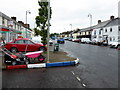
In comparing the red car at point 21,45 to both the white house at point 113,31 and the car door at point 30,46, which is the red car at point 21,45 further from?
the white house at point 113,31

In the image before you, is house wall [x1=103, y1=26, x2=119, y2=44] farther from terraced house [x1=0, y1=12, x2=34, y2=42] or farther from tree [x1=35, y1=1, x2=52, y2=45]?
tree [x1=35, y1=1, x2=52, y2=45]

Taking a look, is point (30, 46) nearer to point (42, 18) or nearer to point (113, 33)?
point (42, 18)

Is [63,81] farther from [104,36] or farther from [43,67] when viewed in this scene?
[104,36]

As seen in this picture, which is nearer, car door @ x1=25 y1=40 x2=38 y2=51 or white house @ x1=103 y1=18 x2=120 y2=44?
car door @ x1=25 y1=40 x2=38 y2=51

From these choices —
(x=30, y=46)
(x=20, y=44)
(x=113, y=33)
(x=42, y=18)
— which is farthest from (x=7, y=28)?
(x=113, y=33)

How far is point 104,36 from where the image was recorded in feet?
123

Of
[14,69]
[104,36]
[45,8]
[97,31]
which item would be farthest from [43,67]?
[97,31]

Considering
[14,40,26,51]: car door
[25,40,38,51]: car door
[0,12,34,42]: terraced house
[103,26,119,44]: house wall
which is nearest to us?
[14,40,26,51]: car door

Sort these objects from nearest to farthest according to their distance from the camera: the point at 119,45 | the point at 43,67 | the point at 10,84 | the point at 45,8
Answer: the point at 10,84
the point at 43,67
the point at 45,8
the point at 119,45

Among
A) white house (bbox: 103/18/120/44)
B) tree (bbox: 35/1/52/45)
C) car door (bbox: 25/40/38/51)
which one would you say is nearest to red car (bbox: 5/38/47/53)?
car door (bbox: 25/40/38/51)

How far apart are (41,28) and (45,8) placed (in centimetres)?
227

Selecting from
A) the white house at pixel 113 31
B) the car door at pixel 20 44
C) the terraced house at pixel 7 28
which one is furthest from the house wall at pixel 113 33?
the car door at pixel 20 44

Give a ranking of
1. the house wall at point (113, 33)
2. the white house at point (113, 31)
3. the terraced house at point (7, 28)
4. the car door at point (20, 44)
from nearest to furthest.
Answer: the car door at point (20, 44)
the terraced house at point (7, 28)
the white house at point (113, 31)
the house wall at point (113, 33)

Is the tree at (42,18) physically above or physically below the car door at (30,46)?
above
